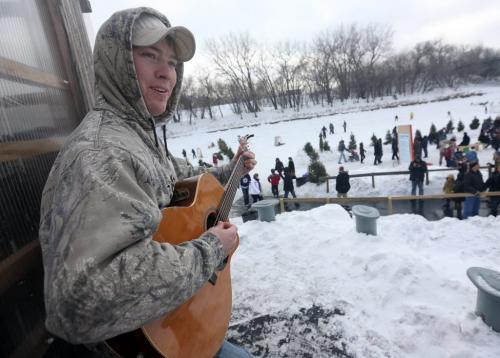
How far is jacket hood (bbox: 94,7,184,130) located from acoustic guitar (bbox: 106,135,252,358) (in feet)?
1.80

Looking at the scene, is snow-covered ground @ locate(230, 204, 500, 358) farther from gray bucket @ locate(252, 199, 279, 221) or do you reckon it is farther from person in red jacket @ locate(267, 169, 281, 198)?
person in red jacket @ locate(267, 169, 281, 198)

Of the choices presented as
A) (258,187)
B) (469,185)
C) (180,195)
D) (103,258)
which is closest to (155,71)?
(180,195)

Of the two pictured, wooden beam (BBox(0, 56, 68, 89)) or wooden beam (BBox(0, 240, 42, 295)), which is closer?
wooden beam (BBox(0, 240, 42, 295))

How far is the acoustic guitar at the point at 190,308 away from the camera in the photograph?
1.25m

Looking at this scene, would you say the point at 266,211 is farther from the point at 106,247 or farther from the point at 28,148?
the point at 106,247

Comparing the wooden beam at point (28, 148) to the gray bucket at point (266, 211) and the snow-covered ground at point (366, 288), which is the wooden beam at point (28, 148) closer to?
the snow-covered ground at point (366, 288)

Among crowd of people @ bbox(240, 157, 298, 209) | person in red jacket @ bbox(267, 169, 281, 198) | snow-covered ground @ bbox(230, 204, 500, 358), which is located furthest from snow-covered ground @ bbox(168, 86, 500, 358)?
person in red jacket @ bbox(267, 169, 281, 198)

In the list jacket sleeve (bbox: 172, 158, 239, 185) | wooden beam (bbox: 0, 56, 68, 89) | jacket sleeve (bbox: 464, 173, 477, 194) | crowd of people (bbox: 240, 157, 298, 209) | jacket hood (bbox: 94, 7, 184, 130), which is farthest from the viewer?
crowd of people (bbox: 240, 157, 298, 209)

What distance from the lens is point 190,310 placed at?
1.51 metres

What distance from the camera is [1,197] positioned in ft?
5.23

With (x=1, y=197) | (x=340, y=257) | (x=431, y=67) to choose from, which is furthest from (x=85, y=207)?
(x=431, y=67)

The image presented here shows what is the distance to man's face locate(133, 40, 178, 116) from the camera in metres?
1.46

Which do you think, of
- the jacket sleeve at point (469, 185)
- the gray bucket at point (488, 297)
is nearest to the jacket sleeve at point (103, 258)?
the gray bucket at point (488, 297)

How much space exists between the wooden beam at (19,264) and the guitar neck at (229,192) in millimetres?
1175
